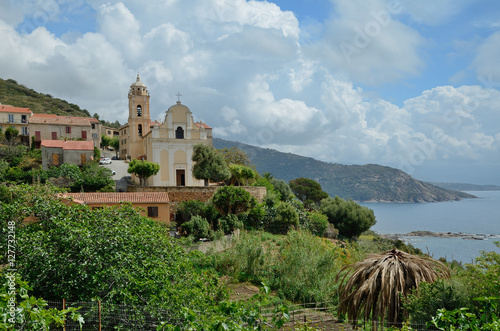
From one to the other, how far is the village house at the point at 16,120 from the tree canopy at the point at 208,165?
25.5 metres

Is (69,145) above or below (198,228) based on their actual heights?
above

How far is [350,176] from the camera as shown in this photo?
125062mm

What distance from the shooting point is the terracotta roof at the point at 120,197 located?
23.9m

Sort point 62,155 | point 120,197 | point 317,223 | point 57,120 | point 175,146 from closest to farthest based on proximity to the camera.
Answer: point 120,197
point 317,223
point 175,146
point 62,155
point 57,120

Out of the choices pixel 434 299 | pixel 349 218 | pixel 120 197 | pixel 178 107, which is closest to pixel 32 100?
pixel 178 107

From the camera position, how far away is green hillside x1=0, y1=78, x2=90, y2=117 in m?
71.5

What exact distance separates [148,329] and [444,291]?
5822 millimetres

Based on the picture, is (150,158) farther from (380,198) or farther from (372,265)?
(380,198)

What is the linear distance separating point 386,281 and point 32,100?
278 ft

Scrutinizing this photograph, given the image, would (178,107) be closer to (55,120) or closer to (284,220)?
(284,220)

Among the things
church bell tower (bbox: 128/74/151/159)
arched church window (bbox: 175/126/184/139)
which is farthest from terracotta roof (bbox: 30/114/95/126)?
arched church window (bbox: 175/126/184/139)

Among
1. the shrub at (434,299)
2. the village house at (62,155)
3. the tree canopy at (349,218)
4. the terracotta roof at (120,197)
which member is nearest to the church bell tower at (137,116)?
the village house at (62,155)

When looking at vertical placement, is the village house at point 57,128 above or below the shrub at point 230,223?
above

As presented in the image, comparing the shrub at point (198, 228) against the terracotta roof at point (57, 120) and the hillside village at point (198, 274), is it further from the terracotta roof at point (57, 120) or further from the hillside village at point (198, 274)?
the terracotta roof at point (57, 120)
